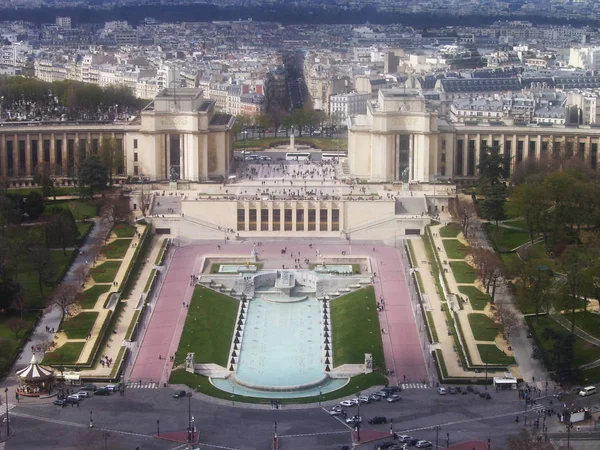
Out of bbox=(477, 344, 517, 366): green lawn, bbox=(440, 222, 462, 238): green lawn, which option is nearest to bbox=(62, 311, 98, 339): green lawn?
bbox=(477, 344, 517, 366): green lawn

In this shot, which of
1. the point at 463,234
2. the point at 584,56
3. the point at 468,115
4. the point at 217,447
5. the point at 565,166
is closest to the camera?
the point at 217,447

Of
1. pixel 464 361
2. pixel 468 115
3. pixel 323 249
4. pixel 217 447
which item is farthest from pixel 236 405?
pixel 468 115

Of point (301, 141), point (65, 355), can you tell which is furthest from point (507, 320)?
point (301, 141)

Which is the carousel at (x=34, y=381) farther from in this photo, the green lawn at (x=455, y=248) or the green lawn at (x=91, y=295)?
the green lawn at (x=455, y=248)

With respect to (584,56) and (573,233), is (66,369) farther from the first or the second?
(584,56)

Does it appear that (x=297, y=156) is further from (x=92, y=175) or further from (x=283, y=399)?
(x=283, y=399)

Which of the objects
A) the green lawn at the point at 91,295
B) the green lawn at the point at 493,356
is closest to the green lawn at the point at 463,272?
the green lawn at the point at 493,356
